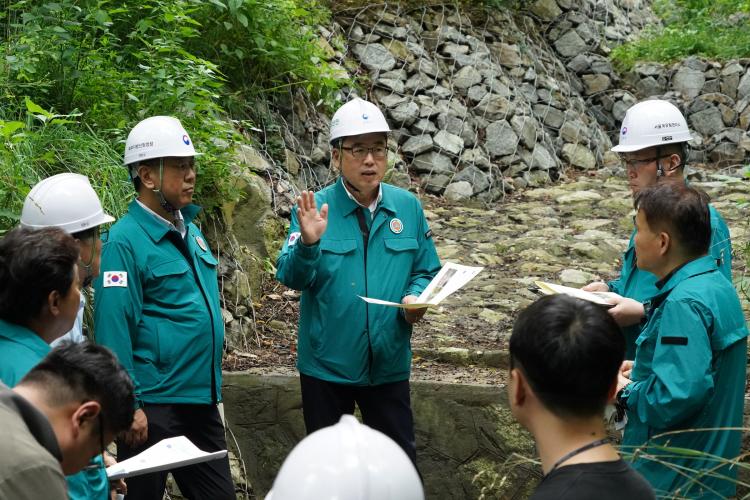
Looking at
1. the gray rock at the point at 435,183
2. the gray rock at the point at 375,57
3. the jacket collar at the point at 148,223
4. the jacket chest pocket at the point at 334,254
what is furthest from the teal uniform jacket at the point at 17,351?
the gray rock at the point at 375,57

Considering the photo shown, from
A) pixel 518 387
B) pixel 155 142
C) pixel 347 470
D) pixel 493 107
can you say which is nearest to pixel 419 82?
pixel 493 107

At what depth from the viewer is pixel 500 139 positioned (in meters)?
9.67

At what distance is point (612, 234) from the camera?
8.17 m

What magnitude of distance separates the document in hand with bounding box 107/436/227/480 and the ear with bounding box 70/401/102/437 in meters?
0.71

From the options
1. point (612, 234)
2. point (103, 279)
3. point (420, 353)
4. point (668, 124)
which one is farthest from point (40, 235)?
point (612, 234)

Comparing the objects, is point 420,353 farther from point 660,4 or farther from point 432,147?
point 660,4

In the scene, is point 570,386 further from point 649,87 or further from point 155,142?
point 649,87

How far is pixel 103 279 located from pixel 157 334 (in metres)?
0.30

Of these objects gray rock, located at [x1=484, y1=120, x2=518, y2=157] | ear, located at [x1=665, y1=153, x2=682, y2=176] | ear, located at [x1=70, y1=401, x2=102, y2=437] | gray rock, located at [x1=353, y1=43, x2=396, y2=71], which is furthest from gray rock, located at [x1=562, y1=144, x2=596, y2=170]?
ear, located at [x1=70, y1=401, x2=102, y2=437]

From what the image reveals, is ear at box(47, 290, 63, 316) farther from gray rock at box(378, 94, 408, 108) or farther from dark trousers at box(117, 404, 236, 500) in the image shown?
gray rock at box(378, 94, 408, 108)

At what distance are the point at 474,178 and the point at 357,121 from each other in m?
5.23

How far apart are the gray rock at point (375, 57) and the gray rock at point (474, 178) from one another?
1.34 meters

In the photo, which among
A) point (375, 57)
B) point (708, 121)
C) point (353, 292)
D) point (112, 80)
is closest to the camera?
point (353, 292)

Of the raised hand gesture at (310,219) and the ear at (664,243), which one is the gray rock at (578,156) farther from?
the ear at (664,243)
